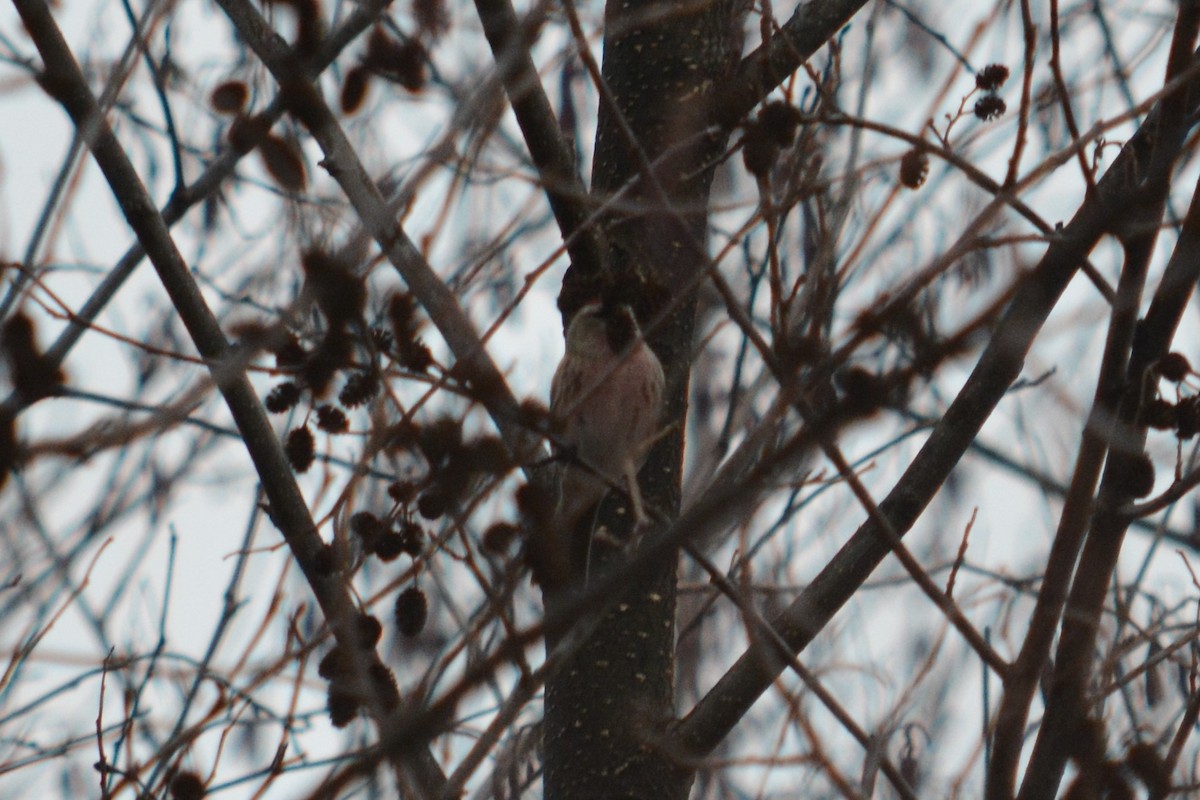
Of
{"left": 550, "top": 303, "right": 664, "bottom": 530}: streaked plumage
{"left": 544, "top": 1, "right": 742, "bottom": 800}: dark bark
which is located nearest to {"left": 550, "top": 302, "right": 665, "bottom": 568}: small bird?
{"left": 550, "top": 303, "right": 664, "bottom": 530}: streaked plumage

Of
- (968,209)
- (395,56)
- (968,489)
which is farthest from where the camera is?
(968,489)

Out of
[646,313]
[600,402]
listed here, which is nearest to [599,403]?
[600,402]

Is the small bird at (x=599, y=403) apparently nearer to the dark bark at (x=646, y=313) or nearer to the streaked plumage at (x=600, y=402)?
the streaked plumage at (x=600, y=402)

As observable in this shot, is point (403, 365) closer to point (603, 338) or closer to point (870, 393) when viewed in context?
point (870, 393)

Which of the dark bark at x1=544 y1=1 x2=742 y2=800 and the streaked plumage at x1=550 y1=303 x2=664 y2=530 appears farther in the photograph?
the streaked plumage at x1=550 y1=303 x2=664 y2=530

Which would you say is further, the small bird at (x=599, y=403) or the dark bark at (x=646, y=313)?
the small bird at (x=599, y=403)

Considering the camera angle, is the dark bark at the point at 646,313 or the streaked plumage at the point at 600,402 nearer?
the dark bark at the point at 646,313

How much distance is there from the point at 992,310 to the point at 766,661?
0.88 m

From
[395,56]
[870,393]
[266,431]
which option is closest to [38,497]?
[266,431]

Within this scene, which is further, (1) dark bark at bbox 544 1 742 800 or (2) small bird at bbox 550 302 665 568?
(2) small bird at bbox 550 302 665 568

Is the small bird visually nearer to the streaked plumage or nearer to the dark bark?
the streaked plumage

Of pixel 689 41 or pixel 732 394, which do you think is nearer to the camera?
pixel 689 41

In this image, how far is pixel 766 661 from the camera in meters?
1.92

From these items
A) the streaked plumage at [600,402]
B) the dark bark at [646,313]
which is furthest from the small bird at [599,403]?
the dark bark at [646,313]
